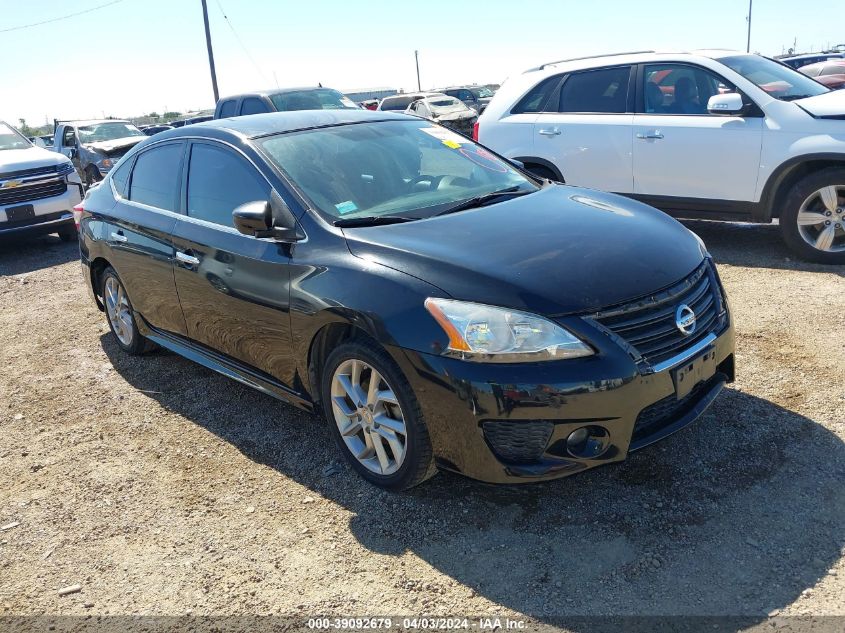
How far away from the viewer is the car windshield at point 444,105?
2193cm

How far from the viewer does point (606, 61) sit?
7.40m

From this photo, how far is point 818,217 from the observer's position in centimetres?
616

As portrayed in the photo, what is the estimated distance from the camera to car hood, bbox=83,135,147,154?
50.1 feet

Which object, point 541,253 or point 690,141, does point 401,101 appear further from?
point 541,253

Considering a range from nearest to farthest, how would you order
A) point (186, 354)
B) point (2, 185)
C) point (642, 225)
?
1. point (642, 225)
2. point (186, 354)
3. point (2, 185)

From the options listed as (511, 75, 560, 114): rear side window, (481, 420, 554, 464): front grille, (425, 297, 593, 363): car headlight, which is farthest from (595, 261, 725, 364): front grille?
(511, 75, 560, 114): rear side window

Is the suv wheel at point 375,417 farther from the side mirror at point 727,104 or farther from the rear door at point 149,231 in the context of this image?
the side mirror at point 727,104

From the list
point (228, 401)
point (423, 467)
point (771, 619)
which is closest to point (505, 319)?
point (423, 467)

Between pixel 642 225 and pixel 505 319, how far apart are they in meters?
1.13

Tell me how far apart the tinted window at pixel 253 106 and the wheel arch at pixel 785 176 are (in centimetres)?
721

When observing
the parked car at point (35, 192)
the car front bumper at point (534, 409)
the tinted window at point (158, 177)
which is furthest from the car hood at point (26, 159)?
the car front bumper at point (534, 409)

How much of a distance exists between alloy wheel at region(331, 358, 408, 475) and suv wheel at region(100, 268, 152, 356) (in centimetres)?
247

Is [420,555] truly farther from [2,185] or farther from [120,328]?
[2,185]

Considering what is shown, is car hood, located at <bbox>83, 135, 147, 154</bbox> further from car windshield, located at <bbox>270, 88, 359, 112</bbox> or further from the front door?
the front door
